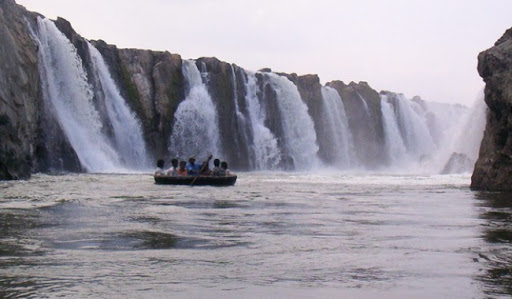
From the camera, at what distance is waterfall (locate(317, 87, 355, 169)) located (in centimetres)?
7456

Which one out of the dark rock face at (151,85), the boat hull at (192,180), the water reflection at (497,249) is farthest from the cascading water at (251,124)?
the water reflection at (497,249)

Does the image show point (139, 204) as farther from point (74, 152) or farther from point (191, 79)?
point (191, 79)

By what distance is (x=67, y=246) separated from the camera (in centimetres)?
1019

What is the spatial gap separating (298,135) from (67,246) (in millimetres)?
57129

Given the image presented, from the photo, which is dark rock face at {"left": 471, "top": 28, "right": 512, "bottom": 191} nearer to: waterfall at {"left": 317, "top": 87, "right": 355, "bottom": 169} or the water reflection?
the water reflection

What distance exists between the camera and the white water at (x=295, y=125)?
214ft

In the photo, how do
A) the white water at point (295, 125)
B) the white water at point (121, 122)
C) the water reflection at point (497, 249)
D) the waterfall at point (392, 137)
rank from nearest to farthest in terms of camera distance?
the water reflection at point (497, 249) → the white water at point (121, 122) → the white water at point (295, 125) → the waterfall at point (392, 137)

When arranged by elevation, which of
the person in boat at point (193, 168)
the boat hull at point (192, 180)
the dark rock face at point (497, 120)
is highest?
the dark rock face at point (497, 120)

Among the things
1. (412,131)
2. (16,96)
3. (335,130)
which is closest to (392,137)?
(412,131)

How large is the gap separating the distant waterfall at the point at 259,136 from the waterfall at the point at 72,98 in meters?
18.3

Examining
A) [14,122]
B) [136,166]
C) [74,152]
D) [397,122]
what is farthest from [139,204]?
[397,122]

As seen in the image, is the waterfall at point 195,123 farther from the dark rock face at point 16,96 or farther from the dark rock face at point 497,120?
the dark rock face at point 497,120

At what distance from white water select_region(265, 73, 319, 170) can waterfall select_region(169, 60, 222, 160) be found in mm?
7941

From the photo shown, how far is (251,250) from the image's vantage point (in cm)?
1022
